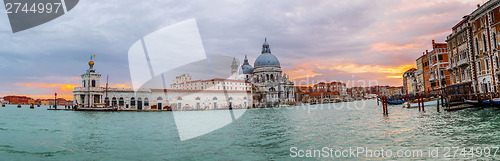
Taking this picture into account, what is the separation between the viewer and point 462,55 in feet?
109

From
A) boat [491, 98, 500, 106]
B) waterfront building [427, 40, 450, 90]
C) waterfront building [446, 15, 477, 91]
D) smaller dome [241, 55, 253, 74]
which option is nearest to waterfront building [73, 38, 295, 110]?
smaller dome [241, 55, 253, 74]

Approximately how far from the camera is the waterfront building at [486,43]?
25531 millimetres

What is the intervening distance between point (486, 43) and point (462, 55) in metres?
6.59

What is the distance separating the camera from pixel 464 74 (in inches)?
1314

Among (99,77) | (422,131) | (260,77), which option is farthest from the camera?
(260,77)

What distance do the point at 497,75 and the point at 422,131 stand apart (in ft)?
55.8

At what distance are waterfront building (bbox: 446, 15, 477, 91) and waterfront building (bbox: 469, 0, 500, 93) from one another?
0.80m

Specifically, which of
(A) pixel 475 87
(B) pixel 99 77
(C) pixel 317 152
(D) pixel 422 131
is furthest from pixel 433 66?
(B) pixel 99 77

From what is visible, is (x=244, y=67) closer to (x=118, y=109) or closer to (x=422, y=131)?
(x=118, y=109)

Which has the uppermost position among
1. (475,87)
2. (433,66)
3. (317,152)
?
(433,66)

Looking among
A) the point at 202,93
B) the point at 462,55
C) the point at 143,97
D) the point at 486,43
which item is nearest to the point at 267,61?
the point at 202,93

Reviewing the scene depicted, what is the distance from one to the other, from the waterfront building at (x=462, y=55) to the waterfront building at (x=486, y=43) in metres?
0.80

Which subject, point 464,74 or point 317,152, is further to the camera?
point 464,74

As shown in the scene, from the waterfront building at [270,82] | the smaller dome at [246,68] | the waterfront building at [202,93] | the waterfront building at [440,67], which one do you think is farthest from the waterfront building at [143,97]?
the waterfront building at [440,67]
